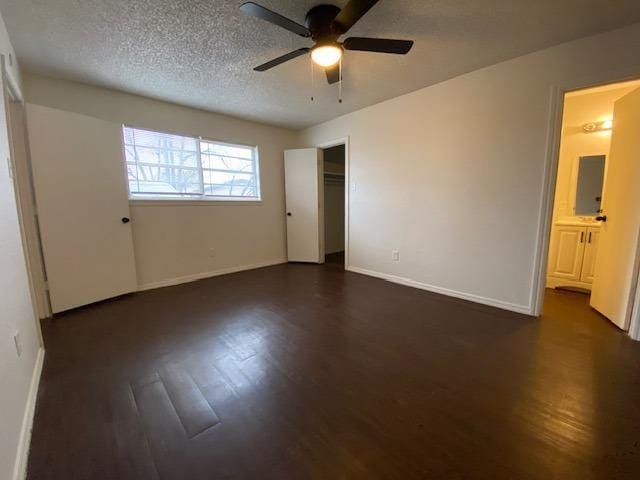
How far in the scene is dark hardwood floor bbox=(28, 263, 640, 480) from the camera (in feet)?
3.78

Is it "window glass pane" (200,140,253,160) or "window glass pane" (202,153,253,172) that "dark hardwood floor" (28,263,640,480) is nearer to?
"window glass pane" (202,153,253,172)

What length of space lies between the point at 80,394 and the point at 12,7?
255cm

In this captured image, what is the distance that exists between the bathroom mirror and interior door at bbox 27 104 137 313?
5687 mm

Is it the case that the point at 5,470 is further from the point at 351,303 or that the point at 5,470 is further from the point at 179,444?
the point at 351,303

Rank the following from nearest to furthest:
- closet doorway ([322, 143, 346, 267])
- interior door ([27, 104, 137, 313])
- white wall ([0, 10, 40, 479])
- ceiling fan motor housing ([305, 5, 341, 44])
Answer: white wall ([0, 10, 40, 479])
ceiling fan motor housing ([305, 5, 341, 44])
interior door ([27, 104, 137, 313])
closet doorway ([322, 143, 346, 267])

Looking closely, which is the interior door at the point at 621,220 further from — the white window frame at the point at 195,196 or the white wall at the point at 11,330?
the white window frame at the point at 195,196

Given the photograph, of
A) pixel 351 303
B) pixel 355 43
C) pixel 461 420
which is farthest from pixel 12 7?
pixel 461 420

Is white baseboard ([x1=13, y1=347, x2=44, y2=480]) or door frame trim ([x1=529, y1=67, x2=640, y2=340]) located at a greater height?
door frame trim ([x1=529, y1=67, x2=640, y2=340])

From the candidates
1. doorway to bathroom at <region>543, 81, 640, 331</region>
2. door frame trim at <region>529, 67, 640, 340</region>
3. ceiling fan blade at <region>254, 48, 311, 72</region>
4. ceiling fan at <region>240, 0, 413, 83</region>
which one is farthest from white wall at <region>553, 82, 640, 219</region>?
ceiling fan blade at <region>254, 48, 311, 72</region>

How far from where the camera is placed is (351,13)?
1.61 meters

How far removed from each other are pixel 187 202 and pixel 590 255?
208 inches

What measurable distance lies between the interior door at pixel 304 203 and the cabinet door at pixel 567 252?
334 centimetres

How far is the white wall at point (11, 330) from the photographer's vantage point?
1.07m

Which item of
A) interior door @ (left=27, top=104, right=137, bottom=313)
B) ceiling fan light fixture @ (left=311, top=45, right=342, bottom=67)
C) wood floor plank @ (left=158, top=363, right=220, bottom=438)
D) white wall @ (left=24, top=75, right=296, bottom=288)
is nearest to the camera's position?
wood floor plank @ (left=158, top=363, right=220, bottom=438)
